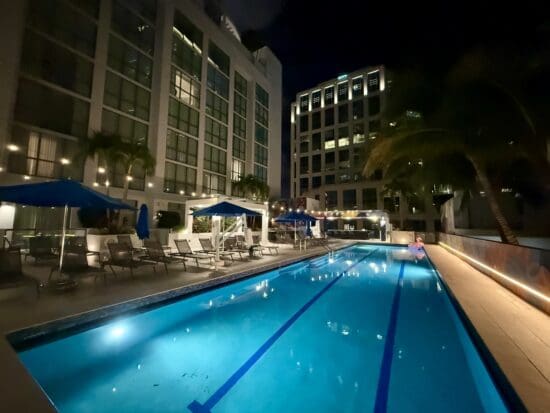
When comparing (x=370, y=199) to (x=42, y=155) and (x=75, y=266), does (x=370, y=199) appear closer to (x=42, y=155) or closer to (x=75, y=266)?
(x=42, y=155)

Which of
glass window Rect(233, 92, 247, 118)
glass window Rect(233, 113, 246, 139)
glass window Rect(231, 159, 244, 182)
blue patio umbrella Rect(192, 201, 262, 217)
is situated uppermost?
glass window Rect(233, 92, 247, 118)

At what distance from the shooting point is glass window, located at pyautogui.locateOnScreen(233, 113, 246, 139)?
92.5ft

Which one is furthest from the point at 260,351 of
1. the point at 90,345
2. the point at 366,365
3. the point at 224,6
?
the point at 224,6

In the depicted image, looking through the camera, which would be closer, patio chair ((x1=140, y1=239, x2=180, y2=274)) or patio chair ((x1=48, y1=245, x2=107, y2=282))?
patio chair ((x1=48, y1=245, x2=107, y2=282))

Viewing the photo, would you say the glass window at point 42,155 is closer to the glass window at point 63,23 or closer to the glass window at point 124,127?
the glass window at point 124,127

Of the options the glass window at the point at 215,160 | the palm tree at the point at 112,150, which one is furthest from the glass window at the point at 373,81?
the palm tree at the point at 112,150

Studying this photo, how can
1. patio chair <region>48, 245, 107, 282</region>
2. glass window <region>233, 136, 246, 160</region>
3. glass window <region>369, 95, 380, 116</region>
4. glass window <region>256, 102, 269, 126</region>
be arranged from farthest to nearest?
glass window <region>369, 95, 380, 116</region> < glass window <region>256, 102, 269, 126</region> < glass window <region>233, 136, 246, 160</region> < patio chair <region>48, 245, 107, 282</region>

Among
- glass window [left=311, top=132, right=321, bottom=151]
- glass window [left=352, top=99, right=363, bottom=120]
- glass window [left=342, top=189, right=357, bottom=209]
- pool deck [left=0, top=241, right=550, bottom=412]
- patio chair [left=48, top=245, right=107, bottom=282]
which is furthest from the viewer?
glass window [left=311, top=132, right=321, bottom=151]

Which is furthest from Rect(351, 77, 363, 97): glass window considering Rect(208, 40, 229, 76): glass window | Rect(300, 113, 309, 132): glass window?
Rect(208, 40, 229, 76): glass window

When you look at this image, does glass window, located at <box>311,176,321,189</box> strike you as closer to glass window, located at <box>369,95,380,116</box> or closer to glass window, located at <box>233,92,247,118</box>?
glass window, located at <box>369,95,380,116</box>

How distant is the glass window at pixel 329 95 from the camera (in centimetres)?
4747

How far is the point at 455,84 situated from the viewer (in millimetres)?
8070

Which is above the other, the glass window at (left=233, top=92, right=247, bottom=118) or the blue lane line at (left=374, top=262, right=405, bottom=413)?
the glass window at (left=233, top=92, right=247, bottom=118)

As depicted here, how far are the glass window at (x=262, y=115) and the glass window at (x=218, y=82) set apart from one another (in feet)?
16.7
